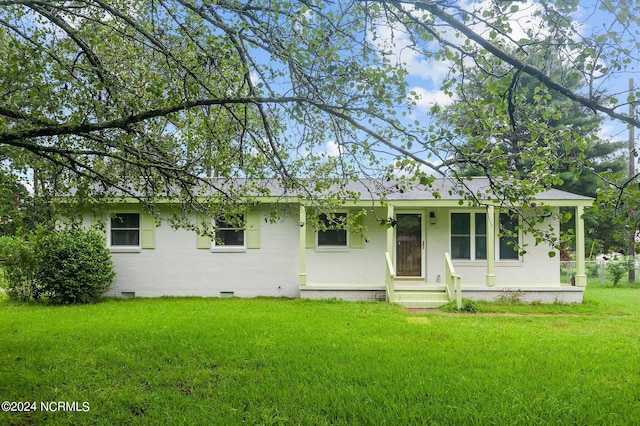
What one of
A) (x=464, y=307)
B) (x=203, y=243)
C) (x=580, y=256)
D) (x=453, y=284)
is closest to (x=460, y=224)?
(x=453, y=284)

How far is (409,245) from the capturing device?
12312mm

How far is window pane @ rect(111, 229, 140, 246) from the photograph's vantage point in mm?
12094

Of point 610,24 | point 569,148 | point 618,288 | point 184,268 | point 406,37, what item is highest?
point 406,37


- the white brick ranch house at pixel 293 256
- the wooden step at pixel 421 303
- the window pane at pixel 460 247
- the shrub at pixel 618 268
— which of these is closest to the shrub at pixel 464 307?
the wooden step at pixel 421 303

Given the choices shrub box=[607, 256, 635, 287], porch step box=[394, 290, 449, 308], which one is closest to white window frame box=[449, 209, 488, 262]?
porch step box=[394, 290, 449, 308]

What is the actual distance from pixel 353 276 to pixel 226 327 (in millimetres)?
5407

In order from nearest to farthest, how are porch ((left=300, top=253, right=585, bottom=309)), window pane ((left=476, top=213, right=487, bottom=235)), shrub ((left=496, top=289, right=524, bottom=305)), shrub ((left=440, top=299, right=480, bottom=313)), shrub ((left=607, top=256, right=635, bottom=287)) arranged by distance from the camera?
shrub ((left=440, top=299, right=480, bottom=313)) → porch ((left=300, top=253, right=585, bottom=309)) → shrub ((left=496, top=289, right=524, bottom=305)) → window pane ((left=476, top=213, right=487, bottom=235)) → shrub ((left=607, top=256, right=635, bottom=287))

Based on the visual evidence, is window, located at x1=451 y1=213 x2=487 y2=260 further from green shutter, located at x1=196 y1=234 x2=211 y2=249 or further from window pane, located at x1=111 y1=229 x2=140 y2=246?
window pane, located at x1=111 y1=229 x2=140 y2=246

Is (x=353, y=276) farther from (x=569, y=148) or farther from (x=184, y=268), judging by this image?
(x=569, y=148)

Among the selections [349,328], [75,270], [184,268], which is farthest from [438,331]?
[75,270]

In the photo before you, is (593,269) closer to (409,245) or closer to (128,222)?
(409,245)

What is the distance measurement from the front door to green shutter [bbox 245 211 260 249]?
4114mm

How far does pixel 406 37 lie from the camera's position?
12.7ft

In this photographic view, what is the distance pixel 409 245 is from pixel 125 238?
8.36 meters
